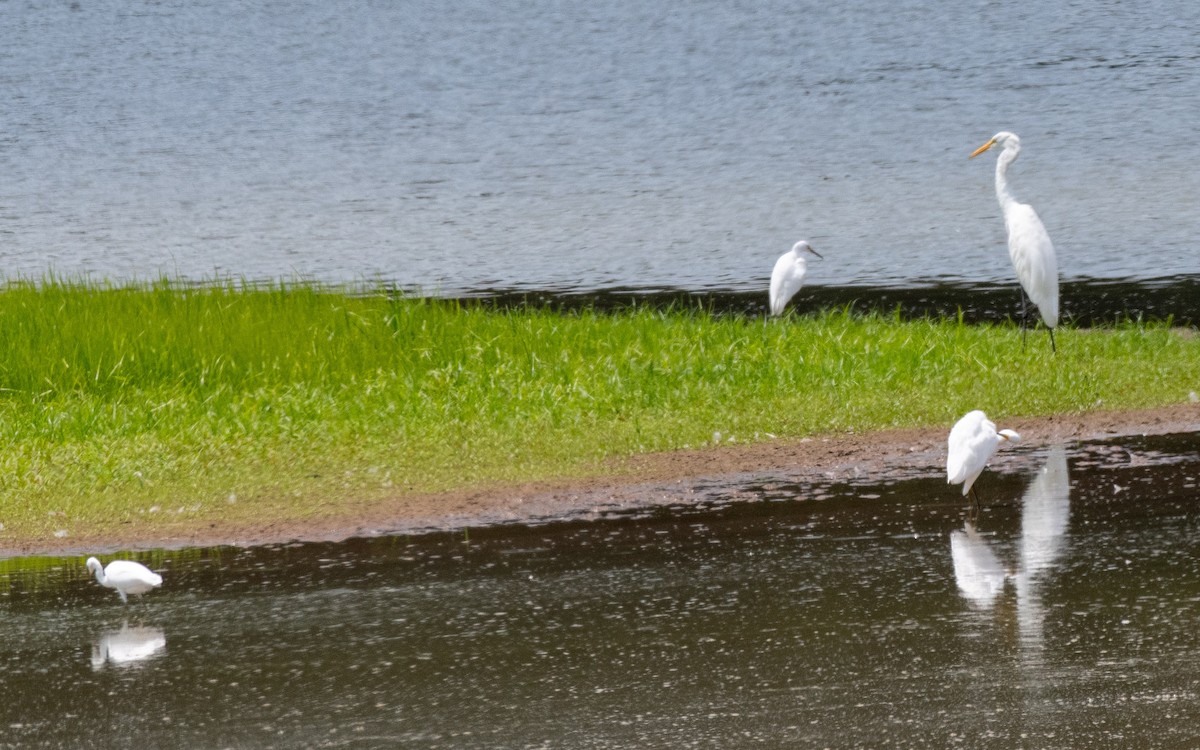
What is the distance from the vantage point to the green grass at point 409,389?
35.2 ft

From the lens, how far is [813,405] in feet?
40.4

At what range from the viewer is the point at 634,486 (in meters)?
10.0

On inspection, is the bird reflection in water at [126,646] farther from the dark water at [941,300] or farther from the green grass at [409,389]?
the dark water at [941,300]

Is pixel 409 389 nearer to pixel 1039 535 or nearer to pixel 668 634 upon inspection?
pixel 1039 535

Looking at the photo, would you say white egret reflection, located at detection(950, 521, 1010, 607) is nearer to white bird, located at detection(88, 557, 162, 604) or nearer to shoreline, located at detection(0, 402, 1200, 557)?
shoreline, located at detection(0, 402, 1200, 557)

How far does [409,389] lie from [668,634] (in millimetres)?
6710

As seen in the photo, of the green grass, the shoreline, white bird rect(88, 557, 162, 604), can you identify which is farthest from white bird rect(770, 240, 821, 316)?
white bird rect(88, 557, 162, 604)

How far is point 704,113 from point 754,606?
128ft

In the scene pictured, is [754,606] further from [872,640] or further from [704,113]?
[704,113]

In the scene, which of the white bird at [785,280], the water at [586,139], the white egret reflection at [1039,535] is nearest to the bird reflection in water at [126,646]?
the white egret reflection at [1039,535]

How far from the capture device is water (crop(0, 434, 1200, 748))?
5910mm

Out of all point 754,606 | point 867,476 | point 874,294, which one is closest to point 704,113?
point 874,294

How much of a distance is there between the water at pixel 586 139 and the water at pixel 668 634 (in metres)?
12.1

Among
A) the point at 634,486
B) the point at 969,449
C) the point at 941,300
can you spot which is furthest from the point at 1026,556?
the point at 941,300
